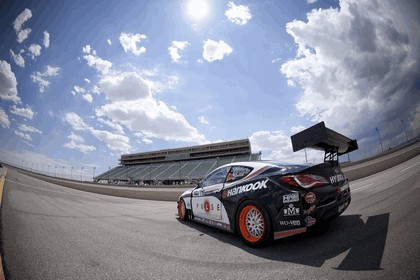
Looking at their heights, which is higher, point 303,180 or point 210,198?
point 303,180

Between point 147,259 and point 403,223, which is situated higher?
point 403,223

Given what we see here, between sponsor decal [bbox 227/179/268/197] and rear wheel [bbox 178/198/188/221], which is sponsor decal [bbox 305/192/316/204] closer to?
sponsor decal [bbox 227/179/268/197]

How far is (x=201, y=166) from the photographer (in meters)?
51.7

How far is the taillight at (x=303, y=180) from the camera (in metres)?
2.78

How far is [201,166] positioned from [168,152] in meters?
27.8

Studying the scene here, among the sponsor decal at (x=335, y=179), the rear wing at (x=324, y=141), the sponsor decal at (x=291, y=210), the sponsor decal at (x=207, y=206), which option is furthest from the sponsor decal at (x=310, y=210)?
the rear wing at (x=324, y=141)

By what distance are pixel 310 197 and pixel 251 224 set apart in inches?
40.7

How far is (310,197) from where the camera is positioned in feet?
8.92

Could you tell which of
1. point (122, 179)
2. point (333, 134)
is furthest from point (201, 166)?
point (333, 134)

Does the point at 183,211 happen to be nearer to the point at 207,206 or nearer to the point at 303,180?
the point at 207,206

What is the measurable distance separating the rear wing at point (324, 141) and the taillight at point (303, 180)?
4.88 feet

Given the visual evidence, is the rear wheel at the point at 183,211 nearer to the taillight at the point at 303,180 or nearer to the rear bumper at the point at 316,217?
the rear bumper at the point at 316,217

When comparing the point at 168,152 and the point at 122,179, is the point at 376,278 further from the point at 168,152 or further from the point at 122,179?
the point at 168,152

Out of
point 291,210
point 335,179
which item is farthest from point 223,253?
point 335,179
